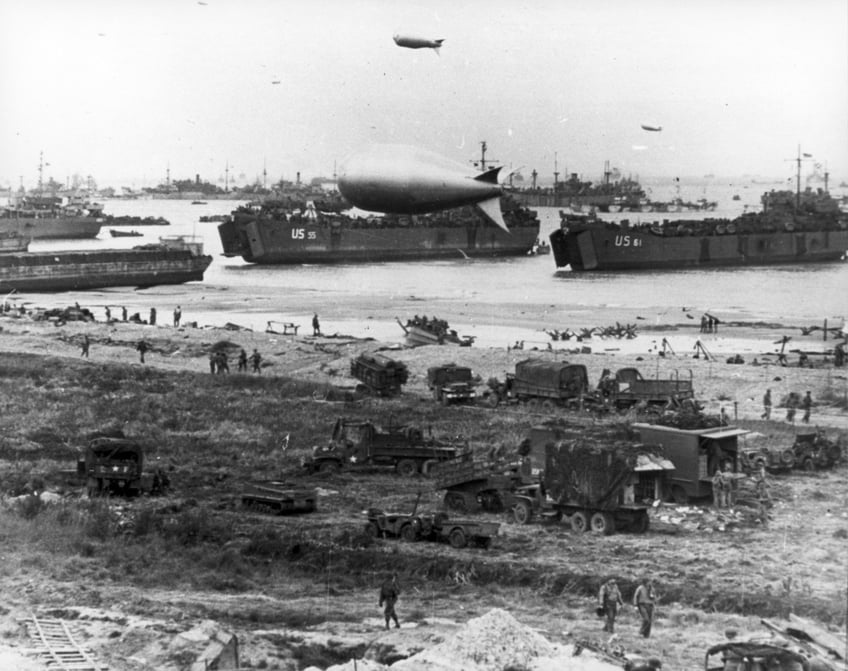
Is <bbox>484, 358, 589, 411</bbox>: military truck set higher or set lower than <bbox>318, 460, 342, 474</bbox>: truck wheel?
higher

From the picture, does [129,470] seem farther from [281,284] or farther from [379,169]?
[281,284]

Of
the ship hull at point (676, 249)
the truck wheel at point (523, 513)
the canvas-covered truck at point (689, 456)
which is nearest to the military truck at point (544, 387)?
the canvas-covered truck at point (689, 456)

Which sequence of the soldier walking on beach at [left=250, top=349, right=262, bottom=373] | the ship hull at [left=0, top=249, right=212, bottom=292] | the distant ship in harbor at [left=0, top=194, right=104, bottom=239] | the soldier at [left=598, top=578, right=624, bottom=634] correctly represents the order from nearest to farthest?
the soldier at [left=598, top=578, right=624, bottom=634], the soldier walking on beach at [left=250, top=349, right=262, bottom=373], the ship hull at [left=0, top=249, right=212, bottom=292], the distant ship in harbor at [left=0, top=194, right=104, bottom=239]

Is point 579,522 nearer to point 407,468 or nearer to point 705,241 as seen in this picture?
point 407,468

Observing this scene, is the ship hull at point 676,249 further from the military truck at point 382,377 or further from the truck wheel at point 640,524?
the truck wheel at point 640,524

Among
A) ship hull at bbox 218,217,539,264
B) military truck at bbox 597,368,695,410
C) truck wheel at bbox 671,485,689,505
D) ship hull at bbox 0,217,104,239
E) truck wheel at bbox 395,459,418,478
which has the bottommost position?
truck wheel at bbox 395,459,418,478

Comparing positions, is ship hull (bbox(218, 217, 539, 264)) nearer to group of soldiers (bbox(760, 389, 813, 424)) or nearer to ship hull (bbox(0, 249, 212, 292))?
ship hull (bbox(0, 249, 212, 292))

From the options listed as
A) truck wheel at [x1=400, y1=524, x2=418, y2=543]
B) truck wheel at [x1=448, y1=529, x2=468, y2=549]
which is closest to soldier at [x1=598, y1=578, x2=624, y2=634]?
truck wheel at [x1=448, y1=529, x2=468, y2=549]
